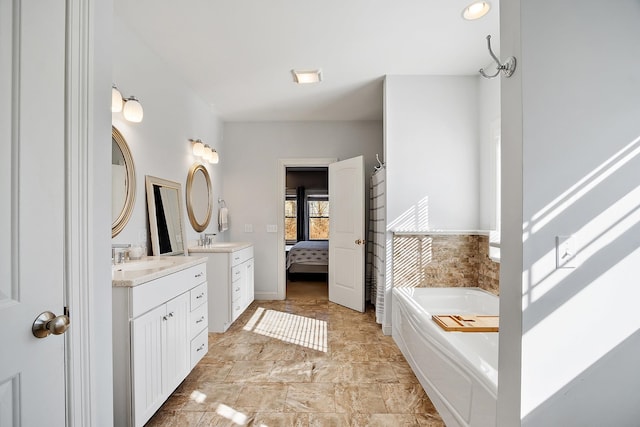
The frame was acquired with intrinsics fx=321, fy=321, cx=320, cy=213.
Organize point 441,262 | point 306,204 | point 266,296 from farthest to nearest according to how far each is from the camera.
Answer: point 306,204, point 266,296, point 441,262

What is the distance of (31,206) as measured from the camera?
85cm

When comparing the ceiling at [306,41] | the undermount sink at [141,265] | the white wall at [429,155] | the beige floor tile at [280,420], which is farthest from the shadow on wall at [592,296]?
the white wall at [429,155]

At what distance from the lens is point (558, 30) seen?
995 millimetres

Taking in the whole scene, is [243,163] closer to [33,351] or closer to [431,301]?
[431,301]

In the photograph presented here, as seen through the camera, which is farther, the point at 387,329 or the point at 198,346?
the point at 387,329

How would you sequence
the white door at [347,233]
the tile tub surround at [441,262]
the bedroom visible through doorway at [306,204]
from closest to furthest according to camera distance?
the tile tub surround at [441,262], the white door at [347,233], the bedroom visible through doorway at [306,204]

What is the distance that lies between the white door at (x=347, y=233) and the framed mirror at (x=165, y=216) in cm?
196

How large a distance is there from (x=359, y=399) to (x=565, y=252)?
166 cm

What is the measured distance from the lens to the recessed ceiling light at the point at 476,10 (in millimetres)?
2157

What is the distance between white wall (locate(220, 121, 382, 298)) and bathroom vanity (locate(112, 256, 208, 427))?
2.44 metres

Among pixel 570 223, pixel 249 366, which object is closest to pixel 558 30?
pixel 570 223

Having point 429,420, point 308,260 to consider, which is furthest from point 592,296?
point 308,260

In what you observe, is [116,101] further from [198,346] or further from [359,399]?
[359,399]

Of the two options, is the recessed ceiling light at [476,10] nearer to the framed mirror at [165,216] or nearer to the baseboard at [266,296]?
the framed mirror at [165,216]
